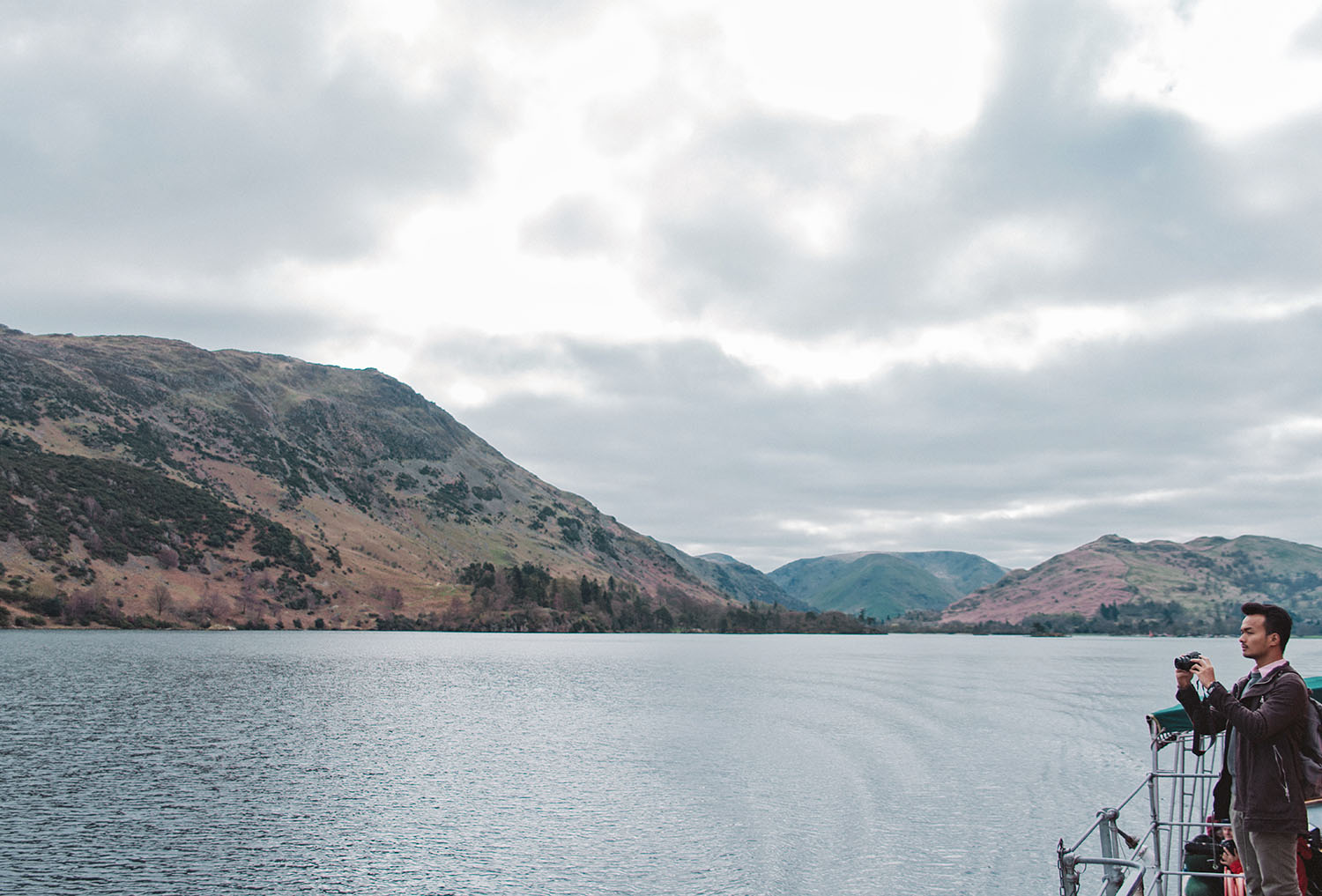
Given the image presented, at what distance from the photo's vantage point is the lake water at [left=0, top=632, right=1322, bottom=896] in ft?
117

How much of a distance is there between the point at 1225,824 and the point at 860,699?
315 ft

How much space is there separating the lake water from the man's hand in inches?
1008

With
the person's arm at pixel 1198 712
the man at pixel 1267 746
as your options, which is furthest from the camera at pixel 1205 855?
the man at pixel 1267 746

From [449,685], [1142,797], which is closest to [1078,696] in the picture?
[1142,797]

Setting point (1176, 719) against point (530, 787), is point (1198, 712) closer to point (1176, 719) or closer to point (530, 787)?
point (1176, 719)

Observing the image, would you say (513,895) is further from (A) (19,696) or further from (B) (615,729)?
(A) (19,696)

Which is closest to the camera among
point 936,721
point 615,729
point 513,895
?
point 513,895

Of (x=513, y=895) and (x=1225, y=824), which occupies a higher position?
(x=1225, y=824)

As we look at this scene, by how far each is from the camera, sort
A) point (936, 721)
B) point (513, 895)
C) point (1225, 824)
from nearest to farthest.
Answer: point (1225, 824), point (513, 895), point (936, 721)

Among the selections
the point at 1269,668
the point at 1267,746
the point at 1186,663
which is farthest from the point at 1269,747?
the point at 1186,663

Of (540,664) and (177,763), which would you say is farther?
(540,664)

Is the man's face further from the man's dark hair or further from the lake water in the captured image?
the lake water

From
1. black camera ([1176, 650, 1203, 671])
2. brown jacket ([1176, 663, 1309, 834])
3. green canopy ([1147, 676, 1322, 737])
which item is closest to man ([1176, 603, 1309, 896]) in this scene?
brown jacket ([1176, 663, 1309, 834])

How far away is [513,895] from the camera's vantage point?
32969 mm
